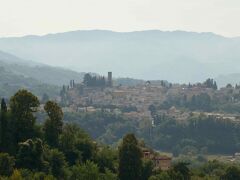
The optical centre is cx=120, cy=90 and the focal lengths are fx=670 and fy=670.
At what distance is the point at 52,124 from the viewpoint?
6266cm

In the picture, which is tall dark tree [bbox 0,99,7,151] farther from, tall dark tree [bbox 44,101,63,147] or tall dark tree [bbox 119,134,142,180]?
tall dark tree [bbox 119,134,142,180]

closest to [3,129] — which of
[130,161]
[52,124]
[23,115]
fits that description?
[23,115]

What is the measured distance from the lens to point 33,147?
2194 inches

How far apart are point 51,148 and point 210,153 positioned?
91739 mm

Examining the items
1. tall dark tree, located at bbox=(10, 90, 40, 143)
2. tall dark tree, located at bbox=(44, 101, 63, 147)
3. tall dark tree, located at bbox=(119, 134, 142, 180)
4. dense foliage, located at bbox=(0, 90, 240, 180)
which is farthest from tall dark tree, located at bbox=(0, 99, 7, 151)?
tall dark tree, located at bbox=(119, 134, 142, 180)

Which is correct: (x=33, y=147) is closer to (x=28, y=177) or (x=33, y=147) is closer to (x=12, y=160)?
(x=12, y=160)

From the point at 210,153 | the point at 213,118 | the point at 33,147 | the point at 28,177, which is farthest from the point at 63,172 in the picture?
the point at 213,118

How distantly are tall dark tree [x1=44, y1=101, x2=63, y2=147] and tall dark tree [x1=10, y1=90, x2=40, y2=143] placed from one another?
77.1 inches

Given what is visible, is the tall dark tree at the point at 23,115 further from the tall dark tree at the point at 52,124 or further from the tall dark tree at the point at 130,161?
the tall dark tree at the point at 130,161

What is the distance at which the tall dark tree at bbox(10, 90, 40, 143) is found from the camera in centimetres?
5988

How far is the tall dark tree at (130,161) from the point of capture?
58.8 metres

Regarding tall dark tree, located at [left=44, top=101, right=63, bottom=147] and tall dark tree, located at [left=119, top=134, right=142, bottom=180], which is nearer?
tall dark tree, located at [left=119, top=134, right=142, bottom=180]

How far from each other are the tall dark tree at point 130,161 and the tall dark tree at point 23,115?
27.8 ft

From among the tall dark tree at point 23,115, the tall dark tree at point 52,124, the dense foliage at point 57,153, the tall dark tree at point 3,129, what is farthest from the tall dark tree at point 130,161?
the tall dark tree at point 3,129
